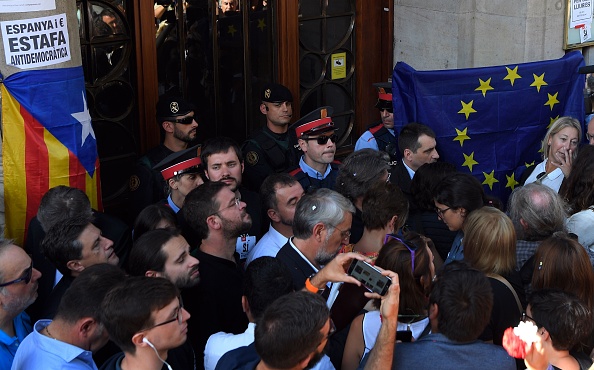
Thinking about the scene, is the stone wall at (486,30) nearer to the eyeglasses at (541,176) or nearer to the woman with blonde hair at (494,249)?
the eyeglasses at (541,176)

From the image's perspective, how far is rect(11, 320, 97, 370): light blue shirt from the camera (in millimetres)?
3779

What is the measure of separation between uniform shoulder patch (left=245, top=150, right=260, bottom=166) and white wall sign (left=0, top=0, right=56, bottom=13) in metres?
1.95

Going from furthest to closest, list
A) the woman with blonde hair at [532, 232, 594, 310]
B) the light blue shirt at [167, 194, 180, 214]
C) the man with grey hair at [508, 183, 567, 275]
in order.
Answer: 1. the light blue shirt at [167, 194, 180, 214]
2. the man with grey hair at [508, 183, 567, 275]
3. the woman with blonde hair at [532, 232, 594, 310]

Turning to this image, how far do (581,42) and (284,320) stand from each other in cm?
566

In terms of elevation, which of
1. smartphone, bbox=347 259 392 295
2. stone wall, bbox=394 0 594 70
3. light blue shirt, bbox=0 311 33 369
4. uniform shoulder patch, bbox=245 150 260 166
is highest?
stone wall, bbox=394 0 594 70

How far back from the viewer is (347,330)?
4.18 metres

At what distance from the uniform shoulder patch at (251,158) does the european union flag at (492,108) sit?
1.11 metres

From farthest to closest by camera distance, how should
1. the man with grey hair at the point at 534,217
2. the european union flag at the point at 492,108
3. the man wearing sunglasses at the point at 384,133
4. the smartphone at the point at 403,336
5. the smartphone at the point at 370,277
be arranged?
the man wearing sunglasses at the point at 384,133
the european union flag at the point at 492,108
the man with grey hair at the point at 534,217
the smartphone at the point at 403,336
the smartphone at the point at 370,277

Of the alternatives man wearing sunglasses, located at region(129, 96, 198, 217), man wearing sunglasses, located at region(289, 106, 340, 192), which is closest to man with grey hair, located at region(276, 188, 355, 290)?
man wearing sunglasses, located at region(289, 106, 340, 192)

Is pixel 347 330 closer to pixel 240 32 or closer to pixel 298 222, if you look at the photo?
pixel 298 222

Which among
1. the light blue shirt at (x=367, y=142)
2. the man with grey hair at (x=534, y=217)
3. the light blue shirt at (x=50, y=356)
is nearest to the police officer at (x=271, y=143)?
the light blue shirt at (x=367, y=142)

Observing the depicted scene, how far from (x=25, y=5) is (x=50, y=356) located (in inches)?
95.5

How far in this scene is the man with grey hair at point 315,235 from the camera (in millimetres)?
4789

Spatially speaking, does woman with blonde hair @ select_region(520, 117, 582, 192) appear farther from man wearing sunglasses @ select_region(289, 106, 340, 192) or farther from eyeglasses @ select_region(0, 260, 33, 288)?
eyeglasses @ select_region(0, 260, 33, 288)
